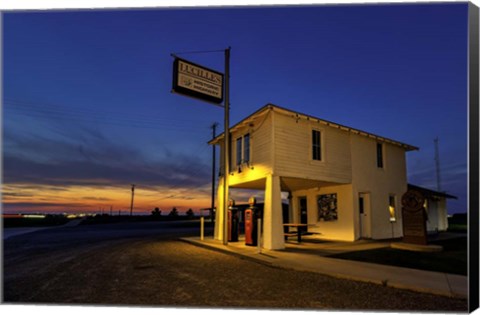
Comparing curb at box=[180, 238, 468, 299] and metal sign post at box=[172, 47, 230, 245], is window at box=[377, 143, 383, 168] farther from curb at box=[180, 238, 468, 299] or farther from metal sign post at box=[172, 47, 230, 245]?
curb at box=[180, 238, 468, 299]

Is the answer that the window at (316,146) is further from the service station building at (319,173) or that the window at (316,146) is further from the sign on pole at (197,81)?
the sign on pole at (197,81)

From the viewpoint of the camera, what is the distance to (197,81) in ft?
44.5

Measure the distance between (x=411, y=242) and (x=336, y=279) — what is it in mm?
6951

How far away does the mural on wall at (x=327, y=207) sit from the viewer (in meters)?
16.7

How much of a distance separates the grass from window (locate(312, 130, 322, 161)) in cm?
464

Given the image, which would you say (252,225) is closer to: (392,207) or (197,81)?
(197,81)

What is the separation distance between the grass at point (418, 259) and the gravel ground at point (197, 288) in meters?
2.69

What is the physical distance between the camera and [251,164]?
14.5 metres

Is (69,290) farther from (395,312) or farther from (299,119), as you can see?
(299,119)

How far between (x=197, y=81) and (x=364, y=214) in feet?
35.2

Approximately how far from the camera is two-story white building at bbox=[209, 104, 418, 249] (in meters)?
13.2

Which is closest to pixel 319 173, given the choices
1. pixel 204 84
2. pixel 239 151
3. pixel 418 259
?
pixel 239 151

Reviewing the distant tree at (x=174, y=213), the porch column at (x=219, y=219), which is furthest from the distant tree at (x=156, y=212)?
the porch column at (x=219, y=219)


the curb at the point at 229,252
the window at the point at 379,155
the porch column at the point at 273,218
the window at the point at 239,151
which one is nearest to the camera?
the curb at the point at 229,252
